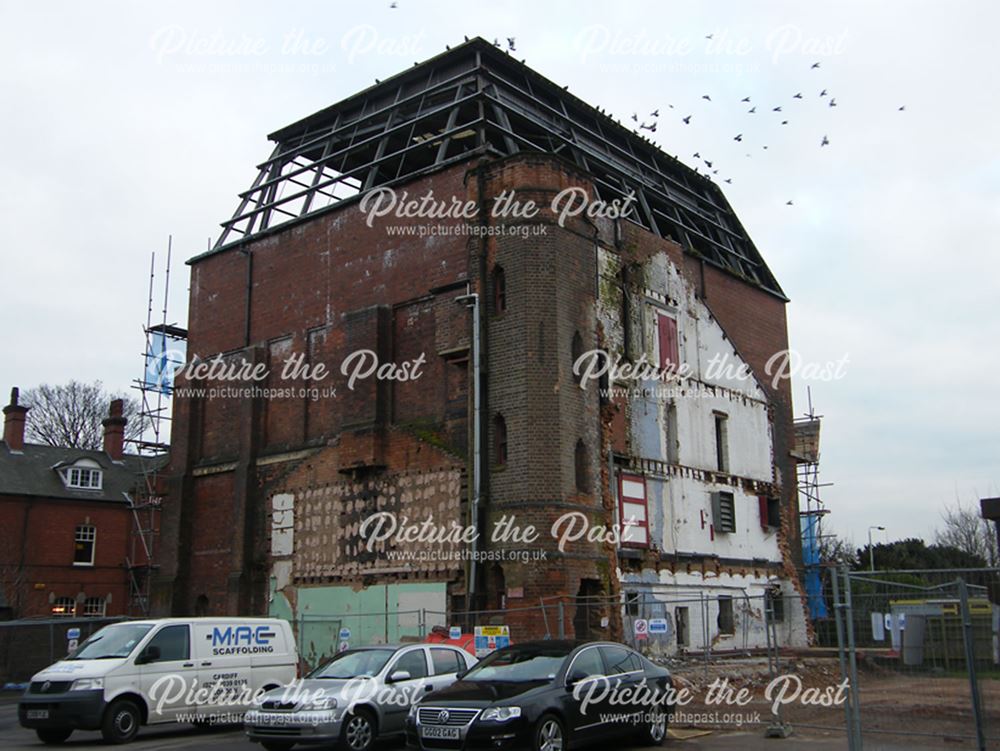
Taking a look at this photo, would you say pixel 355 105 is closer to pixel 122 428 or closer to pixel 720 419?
pixel 720 419

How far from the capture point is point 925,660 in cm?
1056

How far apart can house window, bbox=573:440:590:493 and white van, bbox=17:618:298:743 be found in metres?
7.85

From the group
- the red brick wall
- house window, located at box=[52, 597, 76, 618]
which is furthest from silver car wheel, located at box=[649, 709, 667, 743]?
house window, located at box=[52, 597, 76, 618]

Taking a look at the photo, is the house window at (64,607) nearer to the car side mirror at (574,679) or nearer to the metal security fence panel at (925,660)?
the car side mirror at (574,679)

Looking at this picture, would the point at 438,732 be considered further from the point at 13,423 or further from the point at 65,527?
the point at 13,423

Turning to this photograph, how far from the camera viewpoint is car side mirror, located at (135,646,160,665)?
1571cm

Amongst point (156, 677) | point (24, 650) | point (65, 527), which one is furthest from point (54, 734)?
point (65, 527)

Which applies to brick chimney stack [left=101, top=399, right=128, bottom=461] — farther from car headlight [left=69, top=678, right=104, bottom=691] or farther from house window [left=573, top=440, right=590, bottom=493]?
car headlight [left=69, top=678, right=104, bottom=691]

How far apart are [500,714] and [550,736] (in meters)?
0.76

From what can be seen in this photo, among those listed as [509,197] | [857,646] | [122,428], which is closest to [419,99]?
[509,197]

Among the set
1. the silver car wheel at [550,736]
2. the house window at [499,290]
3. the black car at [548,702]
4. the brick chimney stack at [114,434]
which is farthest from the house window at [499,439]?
the brick chimney stack at [114,434]

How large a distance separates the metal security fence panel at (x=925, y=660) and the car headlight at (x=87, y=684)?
10.9 meters

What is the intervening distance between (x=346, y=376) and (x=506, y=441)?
5.89 meters

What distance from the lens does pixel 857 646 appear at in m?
11.5
